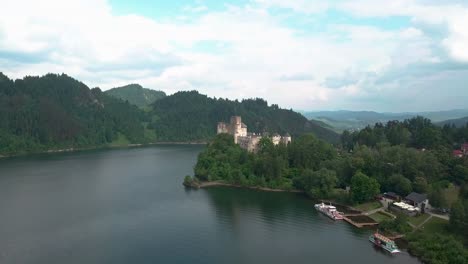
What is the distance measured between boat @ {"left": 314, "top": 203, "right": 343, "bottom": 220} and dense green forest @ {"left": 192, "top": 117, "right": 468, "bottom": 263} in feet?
12.9

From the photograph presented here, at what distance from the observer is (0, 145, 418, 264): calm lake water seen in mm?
32344

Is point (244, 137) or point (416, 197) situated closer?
point (416, 197)

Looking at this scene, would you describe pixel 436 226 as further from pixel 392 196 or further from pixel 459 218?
pixel 392 196

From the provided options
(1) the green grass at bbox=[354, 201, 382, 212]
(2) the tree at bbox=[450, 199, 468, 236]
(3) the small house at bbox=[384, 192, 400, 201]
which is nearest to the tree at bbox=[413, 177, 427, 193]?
(3) the small house at bbox=[384, 192, 400, 201]

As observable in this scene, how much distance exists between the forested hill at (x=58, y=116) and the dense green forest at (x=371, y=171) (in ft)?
243

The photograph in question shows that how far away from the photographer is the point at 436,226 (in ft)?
119

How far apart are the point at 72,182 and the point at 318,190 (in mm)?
38947

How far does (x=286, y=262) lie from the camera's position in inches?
1225

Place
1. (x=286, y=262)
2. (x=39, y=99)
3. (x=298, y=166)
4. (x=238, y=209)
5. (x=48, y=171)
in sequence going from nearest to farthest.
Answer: (x=286, y=262) < (x=238, y=209) < (x=298, y=166) < (x=48, y=171) < (x=39, y=99)

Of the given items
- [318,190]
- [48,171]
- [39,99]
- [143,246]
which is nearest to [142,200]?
[143,246]

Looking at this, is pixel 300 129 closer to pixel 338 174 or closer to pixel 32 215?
pixel 338 174

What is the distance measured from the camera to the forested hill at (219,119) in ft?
535

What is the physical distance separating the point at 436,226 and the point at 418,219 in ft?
7.74

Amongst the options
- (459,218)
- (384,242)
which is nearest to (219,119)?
(384,242)
